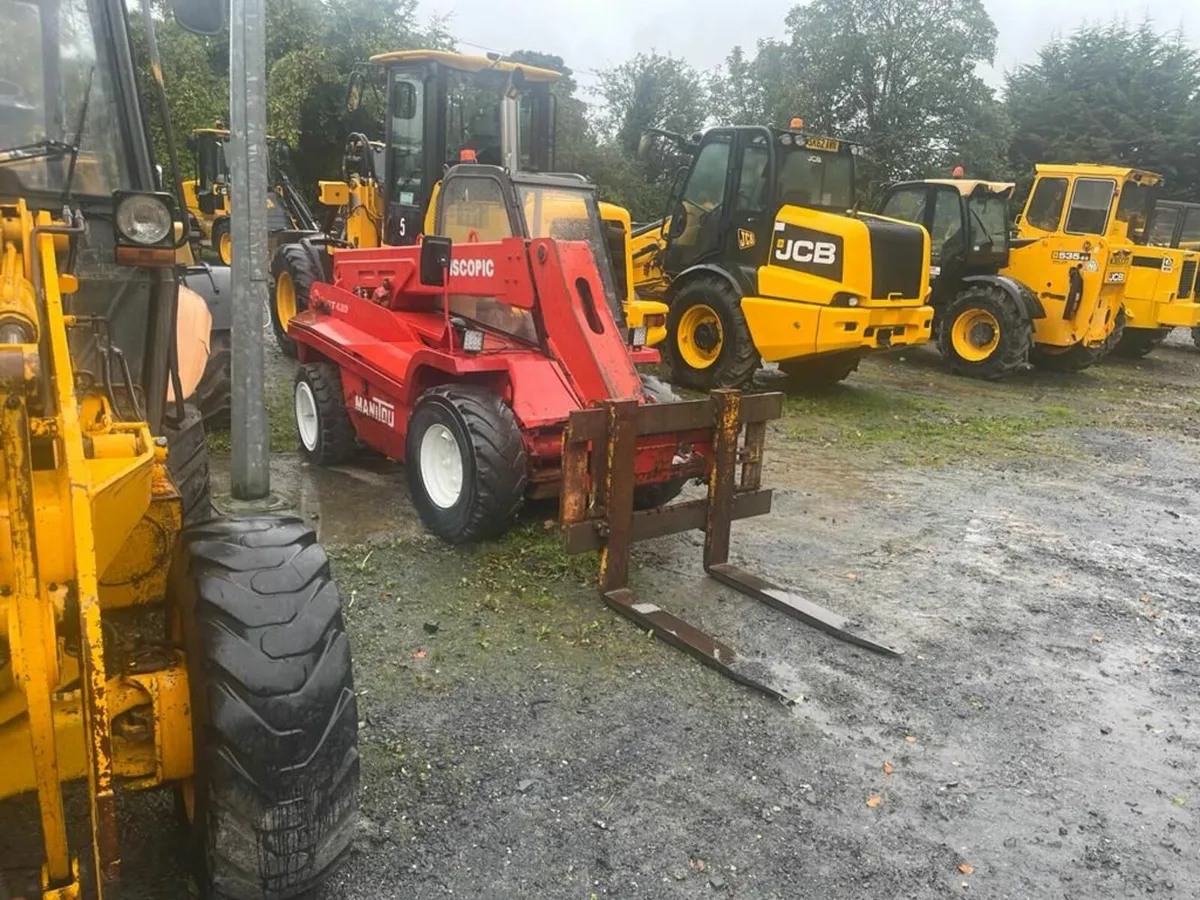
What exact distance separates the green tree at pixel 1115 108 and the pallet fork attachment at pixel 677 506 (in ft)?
92.5

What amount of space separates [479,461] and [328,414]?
1893mm

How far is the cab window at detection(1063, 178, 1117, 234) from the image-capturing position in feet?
39.5

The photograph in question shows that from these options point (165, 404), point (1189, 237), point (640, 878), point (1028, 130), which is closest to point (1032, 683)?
point (640, 878)

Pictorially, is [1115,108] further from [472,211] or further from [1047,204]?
[472,211]

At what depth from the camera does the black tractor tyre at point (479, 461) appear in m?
4.68

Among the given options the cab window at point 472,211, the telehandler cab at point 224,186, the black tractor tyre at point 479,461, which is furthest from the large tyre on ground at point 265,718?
the telehandler cab at point 224,186

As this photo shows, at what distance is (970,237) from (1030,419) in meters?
3.11

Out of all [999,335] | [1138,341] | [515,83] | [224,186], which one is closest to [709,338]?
[515,83]

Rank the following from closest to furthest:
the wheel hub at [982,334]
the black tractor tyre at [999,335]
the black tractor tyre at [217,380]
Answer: the black tractor tyre at [217,380]
the black tractor tyre at [999,335]
the wheel hub at [982,334]

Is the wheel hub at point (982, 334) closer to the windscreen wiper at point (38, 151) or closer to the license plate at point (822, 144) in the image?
the license plate at point (822, 144)

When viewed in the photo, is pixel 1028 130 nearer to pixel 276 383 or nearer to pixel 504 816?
pixel 276 383

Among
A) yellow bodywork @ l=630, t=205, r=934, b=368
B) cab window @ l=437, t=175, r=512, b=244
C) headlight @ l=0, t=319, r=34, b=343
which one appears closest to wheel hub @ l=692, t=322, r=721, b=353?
yellow bodywork @ l=630, t=205, r=934, b=368

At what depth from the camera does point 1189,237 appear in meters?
15.9

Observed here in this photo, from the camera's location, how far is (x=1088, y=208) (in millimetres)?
12133
